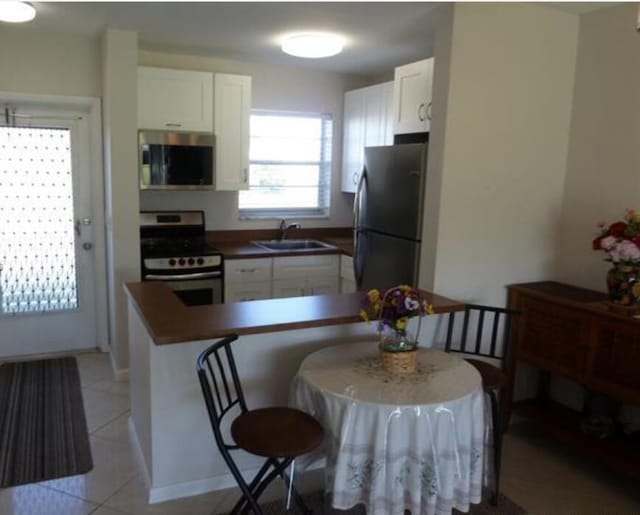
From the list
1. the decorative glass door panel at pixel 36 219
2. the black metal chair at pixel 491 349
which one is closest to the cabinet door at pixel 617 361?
the black metal chair at pixel 491 349

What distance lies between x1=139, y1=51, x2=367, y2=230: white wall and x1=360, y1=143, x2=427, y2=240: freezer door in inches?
59.2

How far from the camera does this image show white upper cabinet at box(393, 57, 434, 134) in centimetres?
353

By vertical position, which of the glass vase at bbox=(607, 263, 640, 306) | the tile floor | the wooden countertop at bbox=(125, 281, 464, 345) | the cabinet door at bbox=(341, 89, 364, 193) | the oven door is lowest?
the tile floor

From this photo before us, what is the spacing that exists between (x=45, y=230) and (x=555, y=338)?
3843mm

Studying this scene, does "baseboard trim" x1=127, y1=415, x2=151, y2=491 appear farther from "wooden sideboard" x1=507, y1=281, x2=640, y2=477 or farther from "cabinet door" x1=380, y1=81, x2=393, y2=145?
"cabinet door" x1=380, y1=81, x2=393, y2=145

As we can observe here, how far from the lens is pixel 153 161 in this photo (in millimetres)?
4141

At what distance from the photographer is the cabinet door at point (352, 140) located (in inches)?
192

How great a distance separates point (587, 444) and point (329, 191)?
3239 mm

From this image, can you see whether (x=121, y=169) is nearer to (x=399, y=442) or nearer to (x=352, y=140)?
(x=352, y=140)

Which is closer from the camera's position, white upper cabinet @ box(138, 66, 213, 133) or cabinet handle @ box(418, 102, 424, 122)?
cabinet handle @ box(418, 102, 424, 122)

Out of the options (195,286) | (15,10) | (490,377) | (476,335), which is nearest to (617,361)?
(490,377)

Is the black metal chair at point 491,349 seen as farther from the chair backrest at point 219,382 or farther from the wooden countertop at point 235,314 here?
the chair backrest at point 219,382

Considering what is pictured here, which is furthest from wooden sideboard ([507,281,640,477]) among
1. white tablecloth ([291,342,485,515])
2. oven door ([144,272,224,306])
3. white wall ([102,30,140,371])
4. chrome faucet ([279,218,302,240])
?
white wall ([102,30,140,371])

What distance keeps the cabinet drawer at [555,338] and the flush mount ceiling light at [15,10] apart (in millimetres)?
3365
